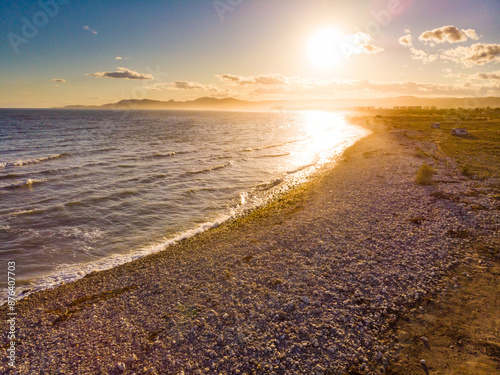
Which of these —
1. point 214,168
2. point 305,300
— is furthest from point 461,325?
point 214,168

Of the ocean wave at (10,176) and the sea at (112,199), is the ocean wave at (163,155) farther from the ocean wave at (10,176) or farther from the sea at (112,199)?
the ocean wave at (10,176)

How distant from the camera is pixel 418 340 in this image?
303 inches

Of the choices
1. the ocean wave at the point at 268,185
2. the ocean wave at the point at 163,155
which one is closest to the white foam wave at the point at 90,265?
the ocean wave at the point at 268,185

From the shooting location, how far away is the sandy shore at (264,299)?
7.59 metres

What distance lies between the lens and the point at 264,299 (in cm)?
977

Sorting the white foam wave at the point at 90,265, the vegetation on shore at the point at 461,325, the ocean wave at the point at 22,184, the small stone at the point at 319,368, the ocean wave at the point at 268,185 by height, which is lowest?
the white foam wave at the point at 90,265

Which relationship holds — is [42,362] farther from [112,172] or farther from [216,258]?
[112,172]

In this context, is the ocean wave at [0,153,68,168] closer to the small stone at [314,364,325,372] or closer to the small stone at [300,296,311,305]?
the small stone at [300,296,311,305]

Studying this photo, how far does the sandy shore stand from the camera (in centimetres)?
759

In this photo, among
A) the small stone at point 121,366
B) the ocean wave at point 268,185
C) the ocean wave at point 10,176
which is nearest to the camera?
the small stone at point 121,366

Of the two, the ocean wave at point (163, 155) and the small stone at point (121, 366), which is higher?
the ocean wave at point (163, 155)

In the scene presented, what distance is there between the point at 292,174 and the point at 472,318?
2444cm

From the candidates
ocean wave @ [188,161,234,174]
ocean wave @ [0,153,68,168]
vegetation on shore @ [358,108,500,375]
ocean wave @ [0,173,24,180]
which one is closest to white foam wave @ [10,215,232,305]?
vegetation on shore @ [358,108,500,375]

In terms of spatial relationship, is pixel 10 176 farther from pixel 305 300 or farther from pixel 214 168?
pixel 305 300
